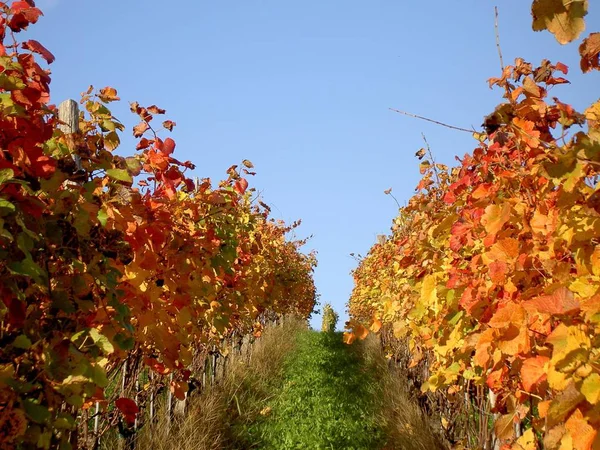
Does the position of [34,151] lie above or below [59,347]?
above

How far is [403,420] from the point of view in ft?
22.7

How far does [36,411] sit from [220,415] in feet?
17.4

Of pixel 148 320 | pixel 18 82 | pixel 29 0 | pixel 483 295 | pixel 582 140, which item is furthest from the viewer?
pixel 148 320

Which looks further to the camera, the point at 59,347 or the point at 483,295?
the point at 483,295

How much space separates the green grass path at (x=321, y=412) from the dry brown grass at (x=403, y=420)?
0.59 ft

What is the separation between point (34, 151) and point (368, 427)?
6.32 meters

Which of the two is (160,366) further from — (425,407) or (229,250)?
(425,407)

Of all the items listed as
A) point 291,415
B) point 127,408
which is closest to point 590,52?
point 127,408

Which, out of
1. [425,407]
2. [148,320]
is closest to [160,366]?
[148,320]

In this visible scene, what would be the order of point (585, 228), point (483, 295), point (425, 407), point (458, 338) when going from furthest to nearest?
point (425, 407), point (458, 338), point (483, 295), point (585, 228)

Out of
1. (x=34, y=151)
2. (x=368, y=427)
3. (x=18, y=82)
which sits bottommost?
(x=368, y=427)

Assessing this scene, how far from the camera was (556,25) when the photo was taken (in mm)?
1121

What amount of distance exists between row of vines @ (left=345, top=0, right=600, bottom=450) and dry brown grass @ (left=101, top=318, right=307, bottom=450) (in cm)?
250

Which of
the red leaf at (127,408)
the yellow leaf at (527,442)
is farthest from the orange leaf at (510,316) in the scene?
the red leaf at (127,408)
